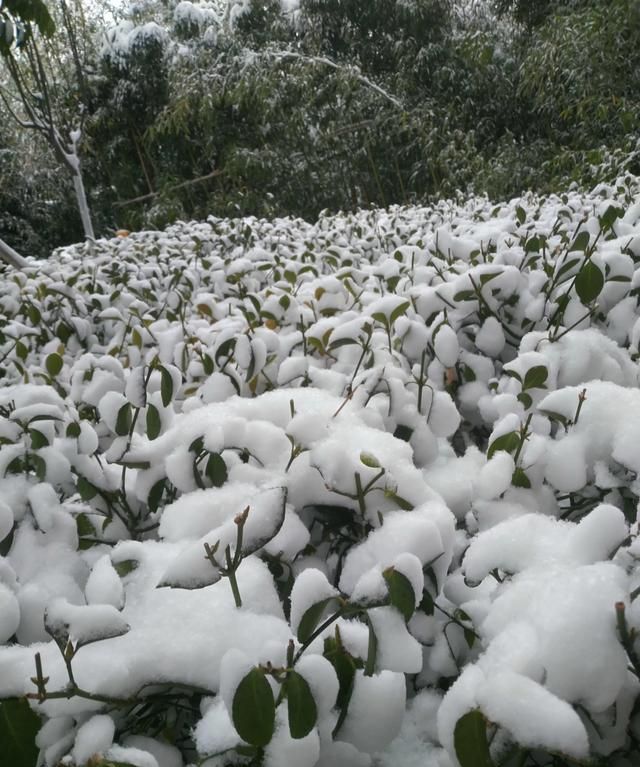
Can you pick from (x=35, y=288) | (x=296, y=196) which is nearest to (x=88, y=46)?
(x=296, y=196)

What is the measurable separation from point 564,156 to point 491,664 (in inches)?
208

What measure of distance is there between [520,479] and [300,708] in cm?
42

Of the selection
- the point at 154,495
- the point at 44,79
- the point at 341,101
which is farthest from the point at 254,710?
the point at 341,101

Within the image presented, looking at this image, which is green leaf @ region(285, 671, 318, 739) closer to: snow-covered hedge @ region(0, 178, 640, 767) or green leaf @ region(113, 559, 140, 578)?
snow-covered hedge @ region(0, 178, 640, 767)

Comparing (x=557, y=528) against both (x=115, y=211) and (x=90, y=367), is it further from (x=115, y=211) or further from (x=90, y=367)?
(x=115, y=211)

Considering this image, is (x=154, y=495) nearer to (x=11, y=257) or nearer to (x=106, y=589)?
(x=106, y=589)

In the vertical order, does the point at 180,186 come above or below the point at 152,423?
above

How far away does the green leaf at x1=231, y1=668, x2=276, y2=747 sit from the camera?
0.44 m

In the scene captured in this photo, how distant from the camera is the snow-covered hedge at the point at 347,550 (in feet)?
1.56

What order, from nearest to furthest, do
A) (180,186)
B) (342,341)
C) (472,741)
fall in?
1. (472,741)
2. (342,341)
3. (180,186)

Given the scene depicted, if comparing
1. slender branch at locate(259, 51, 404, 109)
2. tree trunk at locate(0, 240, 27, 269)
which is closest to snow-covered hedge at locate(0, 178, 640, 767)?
tree trunk at locate(0, 240, 27, 269)

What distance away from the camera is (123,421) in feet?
2.98

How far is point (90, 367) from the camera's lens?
1.28m

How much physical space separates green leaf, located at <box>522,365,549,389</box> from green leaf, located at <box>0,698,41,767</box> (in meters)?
0.68
